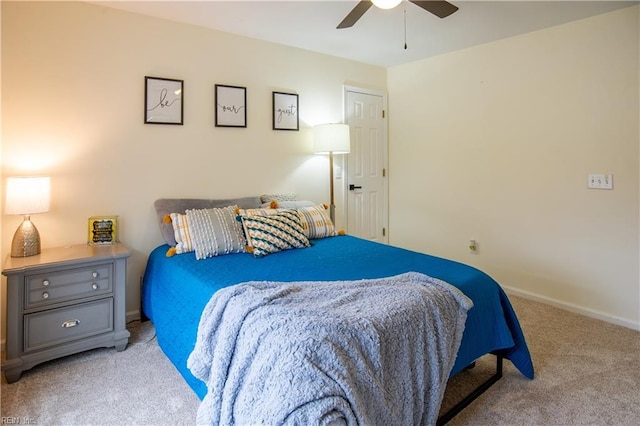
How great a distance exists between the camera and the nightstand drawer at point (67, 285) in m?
2.12

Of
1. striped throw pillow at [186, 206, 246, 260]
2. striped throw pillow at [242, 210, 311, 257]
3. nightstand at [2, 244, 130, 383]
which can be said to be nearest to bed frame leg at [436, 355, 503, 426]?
striped throw pillow at [242, 210, 311, 257]

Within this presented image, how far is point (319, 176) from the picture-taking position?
3.94 meters

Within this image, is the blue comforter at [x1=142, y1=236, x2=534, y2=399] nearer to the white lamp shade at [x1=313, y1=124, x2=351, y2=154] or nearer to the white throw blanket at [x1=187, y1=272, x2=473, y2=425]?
the white throw blanket at [x1=187, y1=272, x2=473, y2=425]

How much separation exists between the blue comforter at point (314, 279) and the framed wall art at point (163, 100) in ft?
3.77

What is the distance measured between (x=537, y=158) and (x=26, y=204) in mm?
3913

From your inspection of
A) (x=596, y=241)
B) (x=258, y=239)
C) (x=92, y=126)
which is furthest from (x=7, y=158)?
(x=596, y=241)

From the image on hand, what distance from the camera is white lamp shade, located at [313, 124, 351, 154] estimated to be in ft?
11.7

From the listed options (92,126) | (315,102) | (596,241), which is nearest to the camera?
(92,126)

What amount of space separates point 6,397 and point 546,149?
4189 mm

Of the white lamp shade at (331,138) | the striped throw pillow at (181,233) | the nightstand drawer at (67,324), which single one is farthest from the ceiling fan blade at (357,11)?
the nightstand drawer at (67,324)

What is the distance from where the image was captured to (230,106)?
10.7ft

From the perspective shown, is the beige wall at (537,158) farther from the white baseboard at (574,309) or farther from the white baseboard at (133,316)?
the white baseboard at (133,316)

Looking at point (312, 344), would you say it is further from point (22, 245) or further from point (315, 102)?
point (315, 102)

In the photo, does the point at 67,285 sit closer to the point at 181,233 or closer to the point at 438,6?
the point at 181,233
